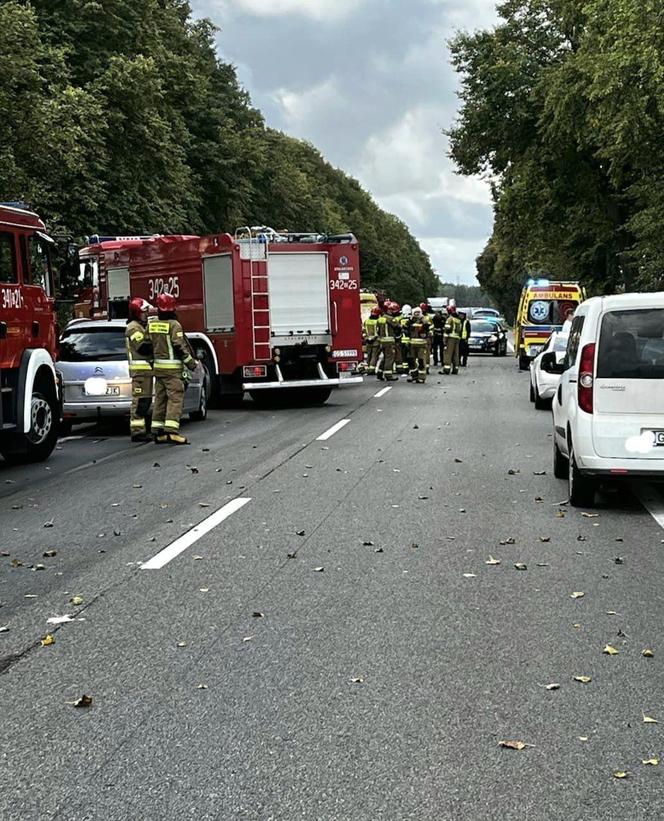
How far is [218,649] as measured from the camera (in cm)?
578

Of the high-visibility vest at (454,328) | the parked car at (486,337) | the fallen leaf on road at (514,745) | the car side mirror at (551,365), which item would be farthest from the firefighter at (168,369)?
the parked car at (486,337)

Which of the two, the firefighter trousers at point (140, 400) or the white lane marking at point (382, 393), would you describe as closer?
the firefighter trousers at point (140, 400)

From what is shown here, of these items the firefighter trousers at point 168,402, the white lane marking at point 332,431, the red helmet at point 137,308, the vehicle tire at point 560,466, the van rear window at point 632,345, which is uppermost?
the red helmet at point 137,308

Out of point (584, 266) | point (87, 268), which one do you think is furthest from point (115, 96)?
point (584, 266)

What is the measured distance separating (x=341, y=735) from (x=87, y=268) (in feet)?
77.8

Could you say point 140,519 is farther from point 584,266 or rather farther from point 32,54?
point 584,266

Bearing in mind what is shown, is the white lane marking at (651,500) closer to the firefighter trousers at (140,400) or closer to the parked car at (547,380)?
the firefighter trousers at (140,400)

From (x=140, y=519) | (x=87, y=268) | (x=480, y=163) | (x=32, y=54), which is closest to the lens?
(x=140, y=519)

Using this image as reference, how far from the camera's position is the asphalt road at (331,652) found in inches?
158

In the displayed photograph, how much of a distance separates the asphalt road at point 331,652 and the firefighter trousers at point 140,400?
454cm

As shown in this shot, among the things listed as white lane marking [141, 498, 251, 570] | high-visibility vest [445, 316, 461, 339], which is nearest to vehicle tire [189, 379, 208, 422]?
white lane marking [141, 498, 251, 570]

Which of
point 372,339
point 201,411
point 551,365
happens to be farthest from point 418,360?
point 551,365

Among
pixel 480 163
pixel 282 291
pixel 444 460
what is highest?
pixel 480 163

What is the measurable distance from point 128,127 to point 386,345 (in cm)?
1210
